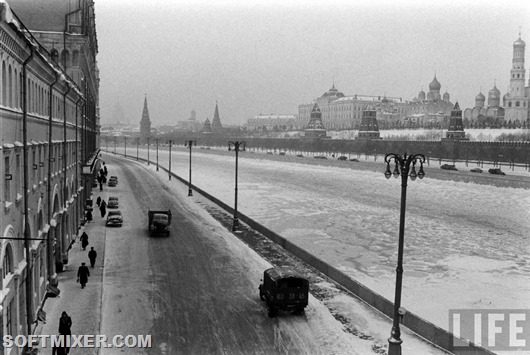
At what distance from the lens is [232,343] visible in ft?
54.4

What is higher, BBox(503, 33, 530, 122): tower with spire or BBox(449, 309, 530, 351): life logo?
BBox(503, 33, 530, 122): tower with spire

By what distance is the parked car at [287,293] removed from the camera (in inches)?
738

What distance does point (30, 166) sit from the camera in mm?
17219

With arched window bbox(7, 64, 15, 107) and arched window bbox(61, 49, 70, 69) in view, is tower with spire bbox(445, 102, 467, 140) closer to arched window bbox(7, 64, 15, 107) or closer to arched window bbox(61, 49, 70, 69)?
arched window bbox(61, 49, 70, 69)

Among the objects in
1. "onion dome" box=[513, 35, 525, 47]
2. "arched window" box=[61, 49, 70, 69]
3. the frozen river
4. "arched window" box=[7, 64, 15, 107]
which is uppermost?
"onion dome" box=[513, 35, 525, 47]

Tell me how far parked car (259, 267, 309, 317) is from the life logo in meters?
5.09

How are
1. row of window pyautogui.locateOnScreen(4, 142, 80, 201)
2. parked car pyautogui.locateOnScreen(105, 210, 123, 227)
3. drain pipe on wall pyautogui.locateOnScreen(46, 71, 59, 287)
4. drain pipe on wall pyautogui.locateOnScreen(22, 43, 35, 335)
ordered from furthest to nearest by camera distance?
parked car pyautogui.locateOnScreen(105, 210, 123, 227) < drain pipe on wall pyautogui.locateOnScreen(46, 71, 59, 287) < drain pipe on wall pyautogui.locateOnScreen(22, 43, 35, 335) < row of window pyautogui.locateOnScreen(4, 142, 80, 201)

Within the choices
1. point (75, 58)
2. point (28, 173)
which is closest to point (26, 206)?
point (28, 173)

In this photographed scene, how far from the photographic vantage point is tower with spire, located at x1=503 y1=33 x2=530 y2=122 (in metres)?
163

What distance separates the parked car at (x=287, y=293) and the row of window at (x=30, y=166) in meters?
8.84

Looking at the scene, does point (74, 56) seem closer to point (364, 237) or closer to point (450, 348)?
point (364, 237)

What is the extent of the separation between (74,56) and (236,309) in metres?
27.2

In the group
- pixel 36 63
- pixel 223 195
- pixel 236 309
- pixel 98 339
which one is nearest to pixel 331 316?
pixel 236 309

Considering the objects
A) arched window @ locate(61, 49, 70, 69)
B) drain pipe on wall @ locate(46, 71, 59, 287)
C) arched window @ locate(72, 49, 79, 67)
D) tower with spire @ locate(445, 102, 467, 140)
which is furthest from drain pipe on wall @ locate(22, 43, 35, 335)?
tower with spire @ locate(445, 102, 467, 140)
